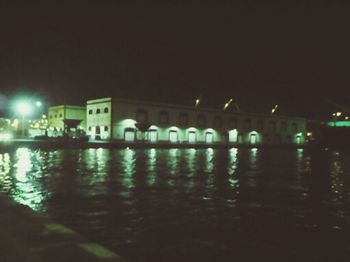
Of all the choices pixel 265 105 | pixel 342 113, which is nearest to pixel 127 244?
pixel 265 105

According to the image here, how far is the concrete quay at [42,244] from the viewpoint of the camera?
391 centimetres

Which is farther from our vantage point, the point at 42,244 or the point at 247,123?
the point at 247,123

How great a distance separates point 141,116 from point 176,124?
686cm

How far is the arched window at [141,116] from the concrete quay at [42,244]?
5079 centimetres

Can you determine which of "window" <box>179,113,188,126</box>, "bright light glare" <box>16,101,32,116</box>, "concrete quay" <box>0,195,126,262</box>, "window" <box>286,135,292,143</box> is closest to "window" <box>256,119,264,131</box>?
"window" <box>286,135,292,143</box>

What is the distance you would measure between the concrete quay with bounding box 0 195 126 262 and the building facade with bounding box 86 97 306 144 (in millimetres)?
48042

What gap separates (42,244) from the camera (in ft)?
14.2

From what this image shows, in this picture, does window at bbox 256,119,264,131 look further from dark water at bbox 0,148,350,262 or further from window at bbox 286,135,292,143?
dark water at bbox 0,148,350,262

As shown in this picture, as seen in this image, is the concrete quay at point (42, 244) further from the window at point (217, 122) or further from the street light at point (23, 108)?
the window at point (217, 122)

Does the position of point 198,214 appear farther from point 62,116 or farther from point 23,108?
point 62,116

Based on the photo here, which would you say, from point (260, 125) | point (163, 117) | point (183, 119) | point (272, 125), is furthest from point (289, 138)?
point (163, 117)

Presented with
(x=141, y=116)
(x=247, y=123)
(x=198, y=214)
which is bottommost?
(x=198, y=214)

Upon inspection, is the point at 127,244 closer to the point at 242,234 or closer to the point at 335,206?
the point at 242,234

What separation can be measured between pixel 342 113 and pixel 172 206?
105337 millimetres
